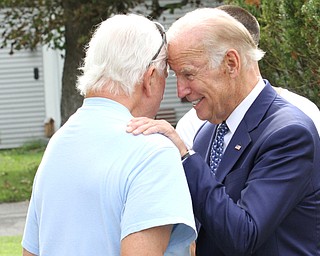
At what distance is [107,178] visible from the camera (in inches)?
111

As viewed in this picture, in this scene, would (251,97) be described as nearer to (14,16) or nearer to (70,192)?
Result: (70,192)

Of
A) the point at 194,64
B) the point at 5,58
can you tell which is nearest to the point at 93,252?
the point at 194,64

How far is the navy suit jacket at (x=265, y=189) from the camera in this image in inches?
117

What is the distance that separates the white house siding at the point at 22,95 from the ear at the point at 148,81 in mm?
17091

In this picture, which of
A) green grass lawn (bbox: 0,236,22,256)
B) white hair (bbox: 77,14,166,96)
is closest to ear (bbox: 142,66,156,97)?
white hair (bbox: 77,14,166,96)

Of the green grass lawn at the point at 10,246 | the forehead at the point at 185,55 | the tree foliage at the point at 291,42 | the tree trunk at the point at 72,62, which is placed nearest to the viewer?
the forehead at the point at 185,55

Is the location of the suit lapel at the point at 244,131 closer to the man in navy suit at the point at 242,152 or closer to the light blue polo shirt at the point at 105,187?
the man in navy suit at the point at 242,152

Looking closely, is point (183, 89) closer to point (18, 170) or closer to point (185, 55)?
point (185, 55)

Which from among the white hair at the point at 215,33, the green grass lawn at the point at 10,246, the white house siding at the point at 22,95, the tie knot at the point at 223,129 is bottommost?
the white house siding at the point at 22,95

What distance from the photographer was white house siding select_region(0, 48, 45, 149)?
19875 millimetres

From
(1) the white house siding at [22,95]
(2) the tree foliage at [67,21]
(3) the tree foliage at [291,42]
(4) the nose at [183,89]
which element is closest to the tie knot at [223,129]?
(4) the nose at [183,89]

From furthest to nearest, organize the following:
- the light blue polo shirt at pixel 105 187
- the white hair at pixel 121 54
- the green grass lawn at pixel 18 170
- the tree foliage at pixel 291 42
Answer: the green grass lawn at pixel 18 170 → the tree foliage at pixel 291 42 → the white hair at pixel 121 54 → the light blue polo shirt at pixel 105 187

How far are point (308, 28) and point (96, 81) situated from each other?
2.76 m

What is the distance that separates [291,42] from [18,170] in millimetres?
10280
